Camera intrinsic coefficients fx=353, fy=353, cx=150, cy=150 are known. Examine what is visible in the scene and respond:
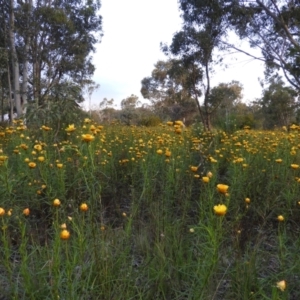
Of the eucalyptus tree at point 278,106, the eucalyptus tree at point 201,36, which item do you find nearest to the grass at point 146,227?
the eucalyptus tree at point 201,36

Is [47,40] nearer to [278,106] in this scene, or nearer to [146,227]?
[146,227]

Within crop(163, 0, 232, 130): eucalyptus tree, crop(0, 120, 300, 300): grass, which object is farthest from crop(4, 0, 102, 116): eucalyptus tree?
crop(0, 120, 300, 300): grass

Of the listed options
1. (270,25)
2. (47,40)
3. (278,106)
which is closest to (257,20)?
(270,25)

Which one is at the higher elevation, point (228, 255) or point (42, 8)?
point (42, 8)

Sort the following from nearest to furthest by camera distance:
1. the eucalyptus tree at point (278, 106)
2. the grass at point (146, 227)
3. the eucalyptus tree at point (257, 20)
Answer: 1. the grass at point (146, 227)
2. the eucalyptus tree at point (257, 20)
3. the eucalyptus tree at point (278, 106)

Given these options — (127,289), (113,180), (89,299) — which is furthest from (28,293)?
(113,180)

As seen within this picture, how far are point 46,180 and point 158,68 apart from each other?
1298 inches

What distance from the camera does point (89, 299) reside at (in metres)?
1.64

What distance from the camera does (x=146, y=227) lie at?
7.65ft

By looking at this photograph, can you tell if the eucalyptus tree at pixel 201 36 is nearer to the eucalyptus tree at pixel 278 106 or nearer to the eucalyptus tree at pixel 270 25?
the eucalyptus tree at pixel 270 25

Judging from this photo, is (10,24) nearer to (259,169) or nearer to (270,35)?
(270,35)

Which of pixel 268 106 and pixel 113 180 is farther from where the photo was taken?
pixel 268 106

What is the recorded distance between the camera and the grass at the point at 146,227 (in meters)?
1.59

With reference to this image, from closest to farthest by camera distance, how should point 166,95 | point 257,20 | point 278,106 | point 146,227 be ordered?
point 146,227 → point 257,20 → point 278,106 → point 166,95
